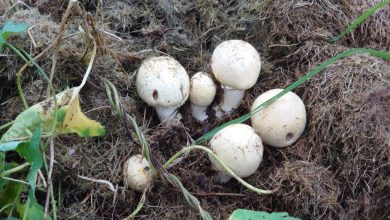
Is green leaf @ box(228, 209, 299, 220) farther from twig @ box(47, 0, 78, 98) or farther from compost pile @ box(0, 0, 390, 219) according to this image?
twig @ box(47, 0, 78, 98)

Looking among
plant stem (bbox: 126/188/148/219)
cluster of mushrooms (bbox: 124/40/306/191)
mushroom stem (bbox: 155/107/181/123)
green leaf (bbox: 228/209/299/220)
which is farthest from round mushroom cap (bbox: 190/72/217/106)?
green leaf (bbox: 228/209/299/220)

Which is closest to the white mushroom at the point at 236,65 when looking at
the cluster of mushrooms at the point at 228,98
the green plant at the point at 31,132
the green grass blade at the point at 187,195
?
the cluster of mushrooms at the point at 228,98

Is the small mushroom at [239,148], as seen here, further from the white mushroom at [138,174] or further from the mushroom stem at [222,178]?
the white mushroom at [138,174]

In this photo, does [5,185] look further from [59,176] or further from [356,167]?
[356,167]

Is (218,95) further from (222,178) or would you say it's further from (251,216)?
(251,216)

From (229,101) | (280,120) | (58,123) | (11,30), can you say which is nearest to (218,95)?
(229,101)

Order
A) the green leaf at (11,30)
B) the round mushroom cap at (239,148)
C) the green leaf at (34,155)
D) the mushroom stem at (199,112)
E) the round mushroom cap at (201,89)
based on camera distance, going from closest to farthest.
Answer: the green leaf at (34,155) → the green leaf at (11,30) → the round mushroom cap at (239,148) → the round mushroom cap at (201,89) → the mushroom stem at (199,112)
